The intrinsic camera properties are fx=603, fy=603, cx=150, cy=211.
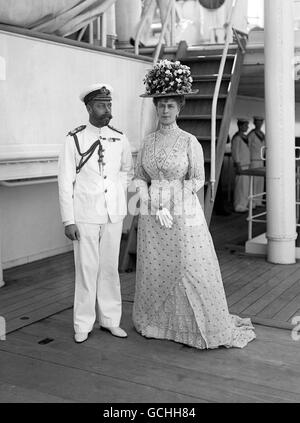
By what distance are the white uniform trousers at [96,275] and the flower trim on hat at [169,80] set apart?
91 centimetres

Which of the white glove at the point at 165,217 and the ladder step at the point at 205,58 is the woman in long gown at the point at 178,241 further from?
the ladder step at the point at 205,58

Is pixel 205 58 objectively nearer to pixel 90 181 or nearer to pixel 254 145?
pixel 254 145

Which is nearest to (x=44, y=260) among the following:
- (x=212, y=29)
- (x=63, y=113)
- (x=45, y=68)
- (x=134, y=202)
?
(x=134, y=202)

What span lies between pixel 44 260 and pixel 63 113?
1.82 meters

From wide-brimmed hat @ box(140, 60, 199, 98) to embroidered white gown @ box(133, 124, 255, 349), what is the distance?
0.24m

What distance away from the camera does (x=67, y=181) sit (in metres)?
3.77

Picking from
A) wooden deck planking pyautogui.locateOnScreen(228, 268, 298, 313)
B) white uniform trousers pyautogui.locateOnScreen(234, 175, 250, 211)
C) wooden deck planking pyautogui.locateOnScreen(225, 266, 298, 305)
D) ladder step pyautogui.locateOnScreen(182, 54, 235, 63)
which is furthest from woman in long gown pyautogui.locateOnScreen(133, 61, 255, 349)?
white uniform trousers pyautogui.locateOnScreen(234, 175, 250, 211)

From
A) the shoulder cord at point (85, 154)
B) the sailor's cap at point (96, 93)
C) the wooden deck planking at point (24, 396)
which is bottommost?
the wooden deck planking at point (24, 396)

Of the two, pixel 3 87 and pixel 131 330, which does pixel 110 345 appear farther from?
pixel 3 87

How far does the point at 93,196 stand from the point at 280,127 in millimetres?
2887

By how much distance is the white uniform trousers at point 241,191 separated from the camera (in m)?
10.1

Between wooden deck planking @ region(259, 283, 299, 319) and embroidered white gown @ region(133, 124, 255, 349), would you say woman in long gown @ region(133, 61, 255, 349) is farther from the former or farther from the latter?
wooden deck planking @ region(259, 283, 299, 319)

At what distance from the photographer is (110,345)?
3.90m

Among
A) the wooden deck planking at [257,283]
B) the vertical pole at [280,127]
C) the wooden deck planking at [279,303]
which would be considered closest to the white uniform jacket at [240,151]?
the vertical pole at [280,127]
